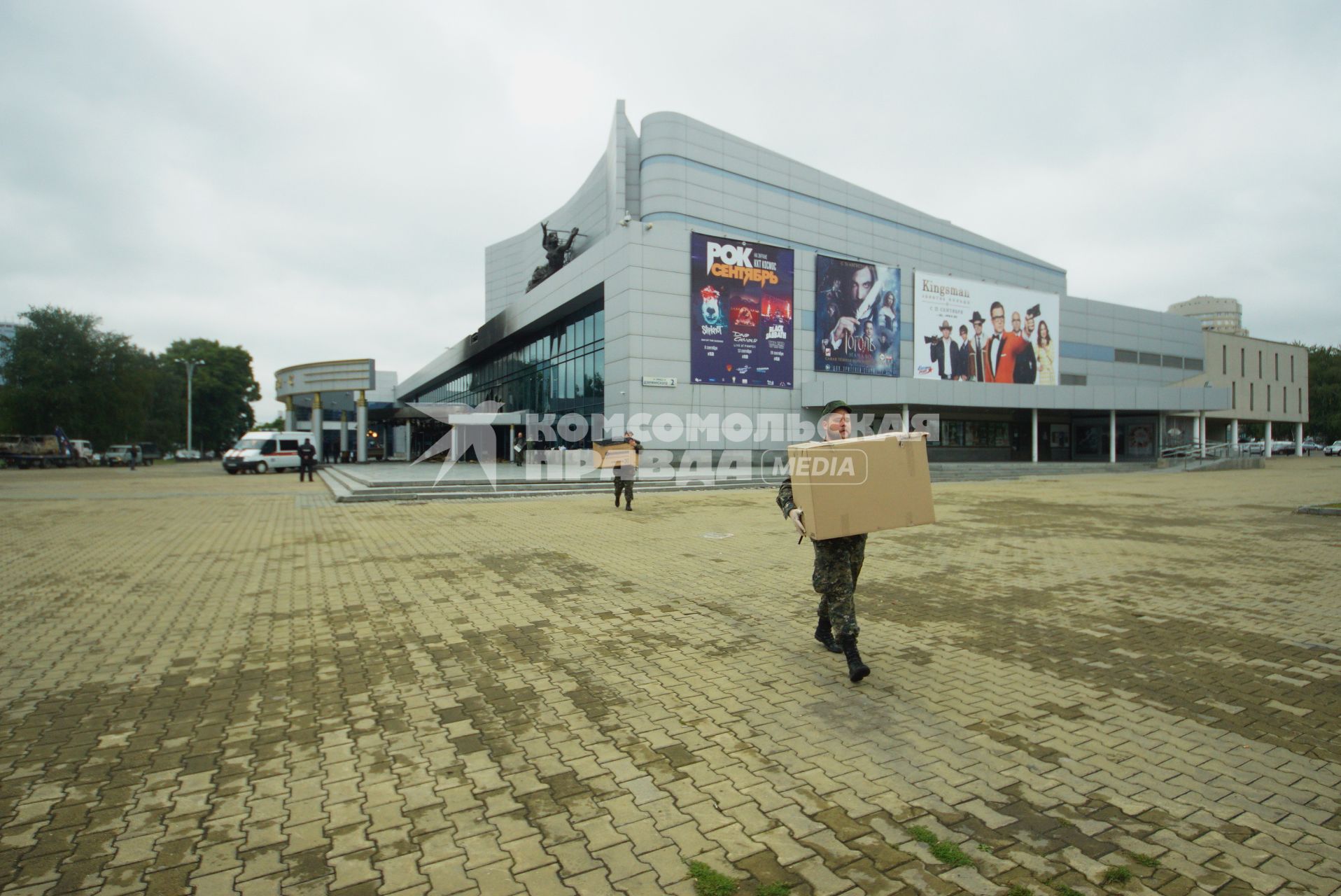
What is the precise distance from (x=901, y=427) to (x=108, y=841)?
33.4m

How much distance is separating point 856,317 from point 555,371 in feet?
56.6

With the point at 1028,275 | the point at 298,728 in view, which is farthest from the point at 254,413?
the point at 298,728

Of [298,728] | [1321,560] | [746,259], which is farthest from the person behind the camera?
[746,259]

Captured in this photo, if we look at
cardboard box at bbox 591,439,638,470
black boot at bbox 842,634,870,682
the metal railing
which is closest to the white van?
cardboard box at bbox 591,439,638,470

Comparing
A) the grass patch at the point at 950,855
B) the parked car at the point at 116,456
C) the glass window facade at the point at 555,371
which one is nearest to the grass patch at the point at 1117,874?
the grass patch at the point at 950,855

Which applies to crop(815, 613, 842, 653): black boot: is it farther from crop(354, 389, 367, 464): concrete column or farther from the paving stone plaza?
crop(354, 389, 367, 464): concrete column

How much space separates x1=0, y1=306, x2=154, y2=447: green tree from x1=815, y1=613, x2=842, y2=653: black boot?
53723mm

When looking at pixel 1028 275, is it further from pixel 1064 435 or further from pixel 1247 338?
pixel 1247 338

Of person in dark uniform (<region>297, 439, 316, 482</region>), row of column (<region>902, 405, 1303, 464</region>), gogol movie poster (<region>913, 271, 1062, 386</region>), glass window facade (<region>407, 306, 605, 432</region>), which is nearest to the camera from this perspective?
person in dark uniform (<region>297, 439, 316, 482</region>)

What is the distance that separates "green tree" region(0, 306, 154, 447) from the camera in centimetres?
3962

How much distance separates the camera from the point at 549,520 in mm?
12789

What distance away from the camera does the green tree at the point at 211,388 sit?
2341 inches

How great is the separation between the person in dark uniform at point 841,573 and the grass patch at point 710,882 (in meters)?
2.12

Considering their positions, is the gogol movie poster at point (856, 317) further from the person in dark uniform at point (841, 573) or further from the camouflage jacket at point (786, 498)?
the person in dark uniform at point (841, 573)
